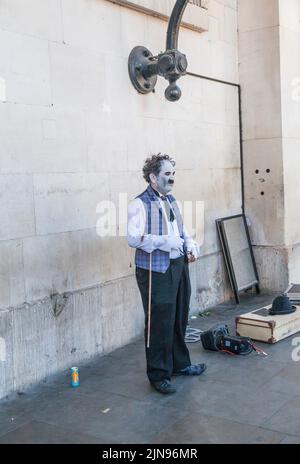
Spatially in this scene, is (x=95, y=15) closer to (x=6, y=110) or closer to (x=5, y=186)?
(x=6, y=110)

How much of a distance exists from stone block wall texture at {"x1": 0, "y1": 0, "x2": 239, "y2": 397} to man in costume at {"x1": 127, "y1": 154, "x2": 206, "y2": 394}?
0.94 meters

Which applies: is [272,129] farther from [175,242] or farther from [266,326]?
[175,242]

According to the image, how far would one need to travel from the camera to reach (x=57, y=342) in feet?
17.7

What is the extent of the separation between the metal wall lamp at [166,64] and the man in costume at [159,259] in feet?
4.89

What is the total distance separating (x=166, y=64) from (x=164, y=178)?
1654 mm

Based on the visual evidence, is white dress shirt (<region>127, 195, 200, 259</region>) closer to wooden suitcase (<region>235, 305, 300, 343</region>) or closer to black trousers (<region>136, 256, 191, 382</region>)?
black trousers (<region>136, 256, 191, 382</region>)

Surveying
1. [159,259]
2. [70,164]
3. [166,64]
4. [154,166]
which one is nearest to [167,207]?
[154,166]

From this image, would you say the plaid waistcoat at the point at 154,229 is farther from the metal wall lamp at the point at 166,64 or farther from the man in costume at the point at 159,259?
the metal wall lamp at the point at 166,64

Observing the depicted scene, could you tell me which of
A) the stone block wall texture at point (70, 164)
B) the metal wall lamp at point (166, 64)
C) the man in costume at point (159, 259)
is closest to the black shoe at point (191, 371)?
the man in costume at point (159, 259)

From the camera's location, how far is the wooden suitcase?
6.02 metres

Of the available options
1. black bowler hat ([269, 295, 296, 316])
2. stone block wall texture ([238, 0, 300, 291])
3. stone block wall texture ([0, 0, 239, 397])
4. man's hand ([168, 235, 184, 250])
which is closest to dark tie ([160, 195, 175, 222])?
man's hand ([168, 235, 184, 250])

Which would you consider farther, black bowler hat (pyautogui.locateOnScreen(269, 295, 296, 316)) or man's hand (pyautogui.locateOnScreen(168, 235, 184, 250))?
black bowler hat (pyautogui.locateOnScreen(269, 295, 296, 316))

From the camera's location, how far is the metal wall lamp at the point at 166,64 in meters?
5.99
